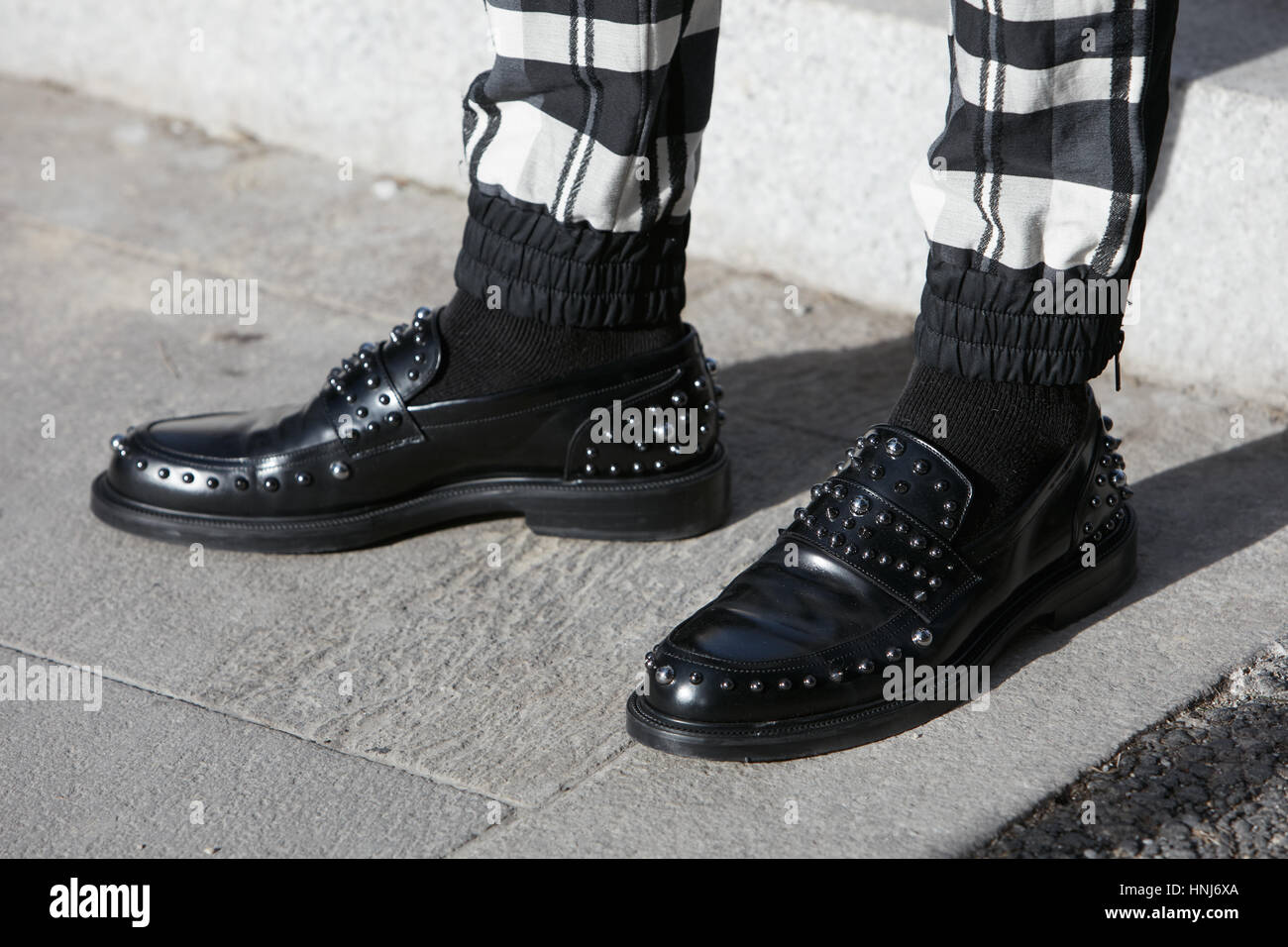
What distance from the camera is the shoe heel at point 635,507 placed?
1.76 m

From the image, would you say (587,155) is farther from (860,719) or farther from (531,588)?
(860,719)

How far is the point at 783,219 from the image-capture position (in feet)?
8.23

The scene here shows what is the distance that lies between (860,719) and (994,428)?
34 centimetres

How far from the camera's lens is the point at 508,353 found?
1.72 m

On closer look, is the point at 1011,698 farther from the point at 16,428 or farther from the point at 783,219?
the point at 16,428

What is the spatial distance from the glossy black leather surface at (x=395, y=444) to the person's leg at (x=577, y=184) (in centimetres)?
3

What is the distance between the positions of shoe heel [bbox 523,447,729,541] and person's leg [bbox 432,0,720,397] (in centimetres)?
16

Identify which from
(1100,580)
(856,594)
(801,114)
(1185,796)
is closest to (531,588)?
(856,594)

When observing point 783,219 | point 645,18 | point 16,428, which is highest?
point 645,18

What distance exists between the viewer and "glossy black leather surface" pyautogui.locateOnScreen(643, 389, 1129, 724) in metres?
1.37

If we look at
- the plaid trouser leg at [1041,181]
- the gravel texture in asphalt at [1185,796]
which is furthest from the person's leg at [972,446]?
the gravel texture in asphalt at [1185,796]
